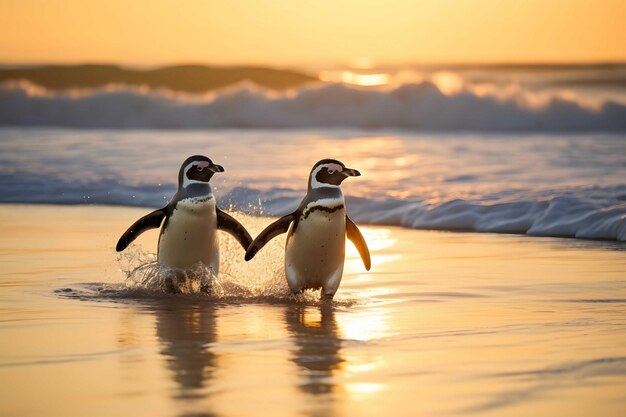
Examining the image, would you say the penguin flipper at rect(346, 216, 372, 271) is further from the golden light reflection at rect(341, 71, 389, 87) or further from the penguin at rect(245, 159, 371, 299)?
the golden light reflection at rect(341, 71, 389, 87)

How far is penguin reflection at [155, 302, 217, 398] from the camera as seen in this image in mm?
4922

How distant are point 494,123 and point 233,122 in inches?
231

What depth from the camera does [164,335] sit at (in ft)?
19.4

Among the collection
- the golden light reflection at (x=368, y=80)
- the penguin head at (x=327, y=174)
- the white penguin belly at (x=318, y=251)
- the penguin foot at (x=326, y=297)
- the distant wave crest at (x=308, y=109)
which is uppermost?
the golden light reflection at (x=368, y=80)

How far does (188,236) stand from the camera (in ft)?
24.4

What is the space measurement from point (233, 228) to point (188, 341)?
1.95 metres

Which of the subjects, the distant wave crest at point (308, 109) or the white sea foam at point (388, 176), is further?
the distant wave crest at point (308, 109)

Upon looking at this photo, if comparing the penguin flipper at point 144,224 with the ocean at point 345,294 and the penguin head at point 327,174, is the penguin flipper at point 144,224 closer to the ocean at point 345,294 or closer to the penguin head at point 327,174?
the ocean at point 345,294

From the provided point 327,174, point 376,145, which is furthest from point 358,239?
point 376,145

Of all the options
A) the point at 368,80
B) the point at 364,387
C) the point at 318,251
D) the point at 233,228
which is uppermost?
the point at 368,80

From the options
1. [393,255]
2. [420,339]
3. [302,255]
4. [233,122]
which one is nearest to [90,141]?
[233,122]

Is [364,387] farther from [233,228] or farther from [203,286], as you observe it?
[233,228]

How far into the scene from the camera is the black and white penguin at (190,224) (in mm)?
7449

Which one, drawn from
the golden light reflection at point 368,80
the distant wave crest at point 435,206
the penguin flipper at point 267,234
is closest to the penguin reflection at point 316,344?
the penguin flipper at point 267,234
